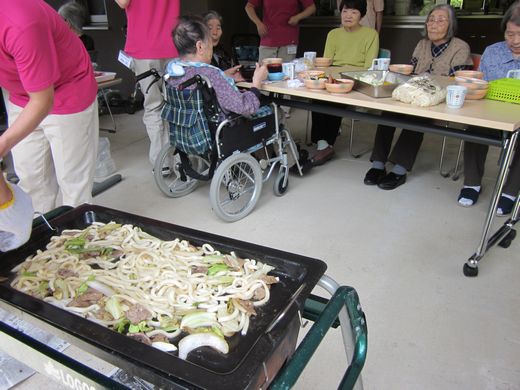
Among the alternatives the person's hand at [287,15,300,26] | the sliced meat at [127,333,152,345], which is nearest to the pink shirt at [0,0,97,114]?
the sliced meat at [127,333,152,345]

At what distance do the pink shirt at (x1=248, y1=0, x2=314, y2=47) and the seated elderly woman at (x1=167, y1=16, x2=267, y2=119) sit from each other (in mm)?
2031

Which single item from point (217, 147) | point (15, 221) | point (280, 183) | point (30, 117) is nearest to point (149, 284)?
point (15, 221)

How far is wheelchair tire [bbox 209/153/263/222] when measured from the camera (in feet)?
7.83

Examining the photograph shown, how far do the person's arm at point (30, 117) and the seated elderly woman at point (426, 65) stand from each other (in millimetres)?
2203

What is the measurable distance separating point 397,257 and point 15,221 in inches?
69.7

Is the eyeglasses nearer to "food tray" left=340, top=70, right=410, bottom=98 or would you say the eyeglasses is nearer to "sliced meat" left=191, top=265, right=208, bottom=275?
"food tray" left=340, top=70, right=410, bottom=98

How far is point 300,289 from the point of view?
2.98 feet

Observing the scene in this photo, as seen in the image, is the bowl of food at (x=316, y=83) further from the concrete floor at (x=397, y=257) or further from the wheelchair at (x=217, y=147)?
the concrete floor at (x=397, y=257)

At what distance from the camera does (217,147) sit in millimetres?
2375

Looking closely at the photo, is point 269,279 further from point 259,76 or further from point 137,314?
point 259,76

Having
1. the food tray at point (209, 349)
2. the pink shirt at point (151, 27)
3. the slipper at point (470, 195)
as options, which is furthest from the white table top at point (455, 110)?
the food tray at point (209, 349)

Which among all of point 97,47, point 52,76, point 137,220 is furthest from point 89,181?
point 97,47

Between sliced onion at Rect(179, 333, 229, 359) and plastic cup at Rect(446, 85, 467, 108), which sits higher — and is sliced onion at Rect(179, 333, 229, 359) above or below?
below

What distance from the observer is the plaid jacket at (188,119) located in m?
2.30
